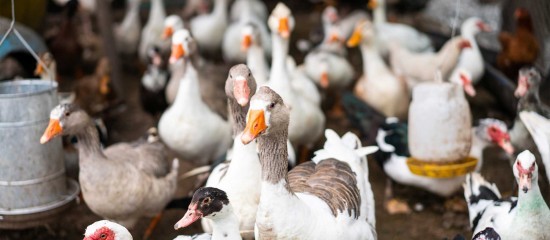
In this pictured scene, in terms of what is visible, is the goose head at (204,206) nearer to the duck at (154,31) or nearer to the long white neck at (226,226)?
the long white neck at (226,226)

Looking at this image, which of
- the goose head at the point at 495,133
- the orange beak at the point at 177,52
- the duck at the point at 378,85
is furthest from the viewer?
the duck at the point at 378,85

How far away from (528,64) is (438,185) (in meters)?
2.35

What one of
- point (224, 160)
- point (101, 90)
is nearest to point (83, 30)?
point (101, 90)

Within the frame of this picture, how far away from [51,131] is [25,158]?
34 centimetres

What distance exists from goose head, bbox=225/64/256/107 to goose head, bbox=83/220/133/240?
1029 millimetres

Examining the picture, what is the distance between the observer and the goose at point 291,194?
3.50 metres

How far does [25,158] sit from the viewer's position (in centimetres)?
448

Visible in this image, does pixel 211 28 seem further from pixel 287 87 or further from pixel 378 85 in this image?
pixel 287 87

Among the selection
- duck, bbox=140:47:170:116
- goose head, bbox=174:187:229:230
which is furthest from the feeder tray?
duck, bbox=140:47:170:116

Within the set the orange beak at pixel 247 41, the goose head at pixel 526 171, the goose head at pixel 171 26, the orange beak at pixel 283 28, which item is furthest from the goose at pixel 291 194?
the goose head at pixel 171 26

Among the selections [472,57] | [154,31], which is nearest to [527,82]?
[472,57]

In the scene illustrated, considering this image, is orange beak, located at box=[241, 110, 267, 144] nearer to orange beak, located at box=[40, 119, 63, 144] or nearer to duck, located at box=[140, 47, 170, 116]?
orange beak, located at box=[40, 119, 63, 144]

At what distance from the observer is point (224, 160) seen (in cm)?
519

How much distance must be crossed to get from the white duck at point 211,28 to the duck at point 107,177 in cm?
430
